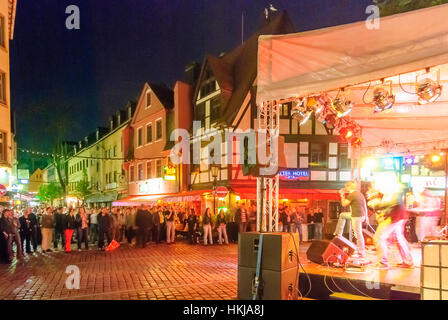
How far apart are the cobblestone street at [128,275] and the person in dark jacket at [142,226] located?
1.18 meters

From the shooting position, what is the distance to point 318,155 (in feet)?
68.9

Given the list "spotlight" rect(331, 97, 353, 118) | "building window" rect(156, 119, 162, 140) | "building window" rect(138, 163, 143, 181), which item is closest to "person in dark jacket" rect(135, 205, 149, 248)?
"spotlight" rect(331, 97, 353, 118)

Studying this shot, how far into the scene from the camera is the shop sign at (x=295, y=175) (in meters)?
20.6

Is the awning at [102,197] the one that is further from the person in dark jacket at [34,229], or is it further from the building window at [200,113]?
the person in dark jacket at [34,229]

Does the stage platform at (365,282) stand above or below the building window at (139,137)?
below

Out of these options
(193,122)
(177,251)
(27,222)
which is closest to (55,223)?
(27,222)

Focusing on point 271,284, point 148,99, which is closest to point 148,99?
point 148,99

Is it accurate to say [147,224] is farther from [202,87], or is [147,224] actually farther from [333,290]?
[202,87]

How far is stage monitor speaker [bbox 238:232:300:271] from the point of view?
5301 mm

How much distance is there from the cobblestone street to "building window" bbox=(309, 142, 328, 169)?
9113 mm

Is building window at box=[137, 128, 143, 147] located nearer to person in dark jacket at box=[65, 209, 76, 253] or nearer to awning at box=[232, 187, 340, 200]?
awning at box=[232, 187, 340, 200]

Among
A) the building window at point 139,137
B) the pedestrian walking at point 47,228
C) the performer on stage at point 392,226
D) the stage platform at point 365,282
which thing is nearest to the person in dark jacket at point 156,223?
the pedestrian walking at point 47,228

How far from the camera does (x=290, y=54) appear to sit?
19.8ft

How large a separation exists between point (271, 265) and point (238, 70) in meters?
18.9
